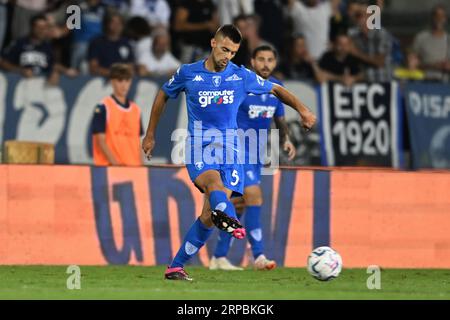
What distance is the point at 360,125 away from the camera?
1895 centimetres

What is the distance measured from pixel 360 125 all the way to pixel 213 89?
755 cm

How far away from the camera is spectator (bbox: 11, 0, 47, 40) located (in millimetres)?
18844

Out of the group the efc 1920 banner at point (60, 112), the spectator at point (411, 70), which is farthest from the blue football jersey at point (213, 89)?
the spectator at point (411, 70)

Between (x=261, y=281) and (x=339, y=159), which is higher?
(x=339, y=159)

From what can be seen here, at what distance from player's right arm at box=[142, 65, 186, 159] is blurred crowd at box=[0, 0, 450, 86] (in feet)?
20.4

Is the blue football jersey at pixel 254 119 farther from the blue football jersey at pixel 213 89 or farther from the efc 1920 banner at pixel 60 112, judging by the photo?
the efc 1920 banner at pixel 60 112

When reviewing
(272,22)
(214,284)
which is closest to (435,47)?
(272,22)

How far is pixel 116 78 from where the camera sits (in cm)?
1590

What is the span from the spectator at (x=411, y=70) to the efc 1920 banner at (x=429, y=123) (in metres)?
1.25

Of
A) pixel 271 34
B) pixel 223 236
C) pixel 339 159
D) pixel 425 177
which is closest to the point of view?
pixel 223 236

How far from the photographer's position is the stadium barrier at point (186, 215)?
14.3 metres

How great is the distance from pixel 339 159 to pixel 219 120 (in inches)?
286

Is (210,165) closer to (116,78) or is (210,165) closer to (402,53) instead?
(116,78)
